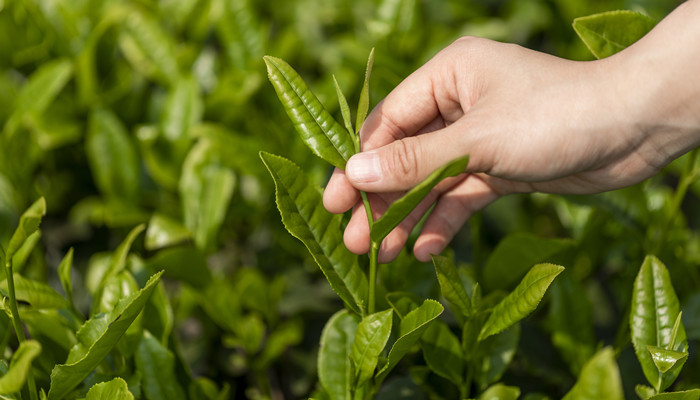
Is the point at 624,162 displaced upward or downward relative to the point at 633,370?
upward

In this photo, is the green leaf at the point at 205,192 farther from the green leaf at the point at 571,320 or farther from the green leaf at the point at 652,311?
the green leaf at the point at 652,311

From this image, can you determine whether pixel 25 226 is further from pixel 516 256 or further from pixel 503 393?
pixel 516 256

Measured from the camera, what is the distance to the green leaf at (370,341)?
3.32 ft

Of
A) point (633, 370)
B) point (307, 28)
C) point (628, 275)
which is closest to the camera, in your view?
point (633, 370)

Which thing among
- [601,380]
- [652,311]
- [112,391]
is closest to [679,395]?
[652,311]

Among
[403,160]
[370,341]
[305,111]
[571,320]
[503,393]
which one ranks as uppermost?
[305,111]

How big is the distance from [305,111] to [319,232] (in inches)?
8.6

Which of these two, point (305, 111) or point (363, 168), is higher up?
point (305, 111)

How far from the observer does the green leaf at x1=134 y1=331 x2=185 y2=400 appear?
45.8 inches

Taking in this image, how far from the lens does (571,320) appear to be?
137cm

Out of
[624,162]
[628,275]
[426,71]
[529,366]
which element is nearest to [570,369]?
[529,366]

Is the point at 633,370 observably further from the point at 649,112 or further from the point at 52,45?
the point at 52,45

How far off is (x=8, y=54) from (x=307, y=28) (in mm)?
950

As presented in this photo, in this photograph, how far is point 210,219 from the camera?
151 centimetres
